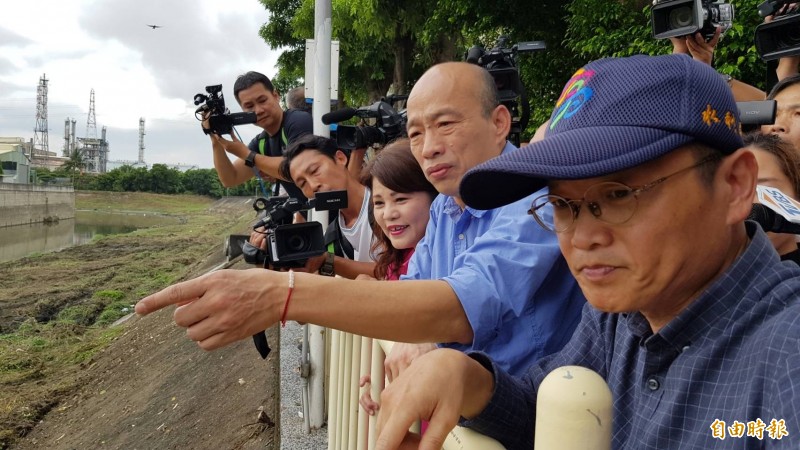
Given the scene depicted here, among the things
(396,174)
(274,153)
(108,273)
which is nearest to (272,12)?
(108,273)

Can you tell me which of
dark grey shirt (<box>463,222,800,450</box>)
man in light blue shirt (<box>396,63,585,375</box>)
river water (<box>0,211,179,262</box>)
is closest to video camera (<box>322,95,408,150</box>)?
man in light blue shirt (<box>396,63,585,375</box>)

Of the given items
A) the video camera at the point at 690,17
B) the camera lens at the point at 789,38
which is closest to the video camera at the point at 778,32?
the camera lens at the point at 789,38

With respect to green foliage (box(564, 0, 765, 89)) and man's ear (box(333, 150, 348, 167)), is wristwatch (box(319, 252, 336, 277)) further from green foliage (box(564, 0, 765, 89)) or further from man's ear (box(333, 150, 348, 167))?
green foliage (box(564, 0, 765, 89))

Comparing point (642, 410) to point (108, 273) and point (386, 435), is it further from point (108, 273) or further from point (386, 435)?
point (108, 273)

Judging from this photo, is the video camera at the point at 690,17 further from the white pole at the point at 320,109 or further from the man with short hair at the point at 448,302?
the white pole at the point at 320,109

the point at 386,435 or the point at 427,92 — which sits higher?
the point at 427,92

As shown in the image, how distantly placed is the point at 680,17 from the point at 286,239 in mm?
1920

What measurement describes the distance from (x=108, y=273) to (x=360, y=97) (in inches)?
471

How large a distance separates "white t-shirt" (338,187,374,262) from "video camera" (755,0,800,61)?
1934 mm

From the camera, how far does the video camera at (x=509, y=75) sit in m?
2.87

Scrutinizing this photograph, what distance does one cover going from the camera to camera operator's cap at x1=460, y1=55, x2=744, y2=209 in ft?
3.47

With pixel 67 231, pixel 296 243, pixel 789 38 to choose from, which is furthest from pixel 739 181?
pixel 67 231

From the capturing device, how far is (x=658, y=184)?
1081 millimetres

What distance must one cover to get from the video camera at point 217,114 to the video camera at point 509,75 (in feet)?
6.79
